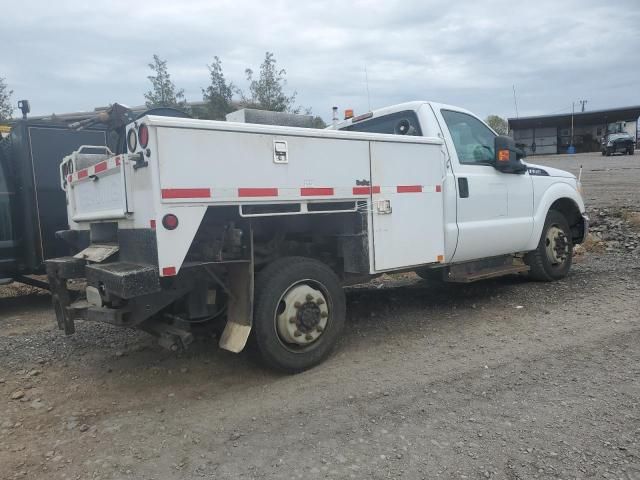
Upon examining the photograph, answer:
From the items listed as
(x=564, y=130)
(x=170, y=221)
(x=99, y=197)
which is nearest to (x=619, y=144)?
(x=564, y=130)

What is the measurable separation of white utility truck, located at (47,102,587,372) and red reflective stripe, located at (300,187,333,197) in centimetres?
2

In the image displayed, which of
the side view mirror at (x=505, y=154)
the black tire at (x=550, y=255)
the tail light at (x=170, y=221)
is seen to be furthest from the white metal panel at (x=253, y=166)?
the black tire at (x=550, y=255)

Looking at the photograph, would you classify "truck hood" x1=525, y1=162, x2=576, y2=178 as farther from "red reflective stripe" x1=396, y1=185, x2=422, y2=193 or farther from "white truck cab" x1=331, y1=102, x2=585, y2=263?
"red reflective stripe" x1=396, y1=185, x2=422, y2=193

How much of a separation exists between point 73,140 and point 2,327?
2515mm

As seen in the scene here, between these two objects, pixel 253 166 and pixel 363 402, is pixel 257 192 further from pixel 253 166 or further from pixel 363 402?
pixel 363 402

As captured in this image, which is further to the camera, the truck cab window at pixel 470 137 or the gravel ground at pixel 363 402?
the truck cab window at pixel 470 137

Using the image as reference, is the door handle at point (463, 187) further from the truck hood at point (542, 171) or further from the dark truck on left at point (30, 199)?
the dark truck on left at point (30, 199)

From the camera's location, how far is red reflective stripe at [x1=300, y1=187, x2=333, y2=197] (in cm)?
400

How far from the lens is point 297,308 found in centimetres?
404

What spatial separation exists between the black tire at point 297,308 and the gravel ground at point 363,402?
173 mm

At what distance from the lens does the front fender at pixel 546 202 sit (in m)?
6.34

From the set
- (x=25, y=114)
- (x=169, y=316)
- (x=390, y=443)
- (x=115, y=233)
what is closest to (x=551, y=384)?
(x=390, y=443)

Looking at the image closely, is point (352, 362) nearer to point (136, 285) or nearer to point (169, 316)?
point (169, 316)

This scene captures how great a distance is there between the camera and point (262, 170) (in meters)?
3.75
